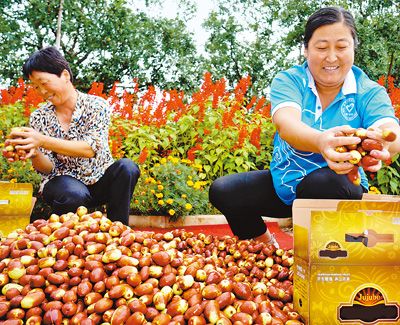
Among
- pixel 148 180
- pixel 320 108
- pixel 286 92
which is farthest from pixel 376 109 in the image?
pixel 148 180

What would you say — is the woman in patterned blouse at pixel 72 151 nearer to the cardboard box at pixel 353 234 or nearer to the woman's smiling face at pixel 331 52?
the woman's smiling face at pixel 331 52

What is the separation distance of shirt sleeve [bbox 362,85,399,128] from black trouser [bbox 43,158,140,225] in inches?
53.4

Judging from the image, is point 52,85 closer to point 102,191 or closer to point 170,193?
point 102,191

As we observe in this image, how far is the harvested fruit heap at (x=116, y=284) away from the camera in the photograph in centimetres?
147

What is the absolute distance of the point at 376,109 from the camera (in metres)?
1.96

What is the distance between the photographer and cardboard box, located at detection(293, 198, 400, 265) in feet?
4.57

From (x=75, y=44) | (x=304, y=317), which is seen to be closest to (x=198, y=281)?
(x=304, y=317)

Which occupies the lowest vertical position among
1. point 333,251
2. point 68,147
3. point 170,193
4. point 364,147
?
point 170,193

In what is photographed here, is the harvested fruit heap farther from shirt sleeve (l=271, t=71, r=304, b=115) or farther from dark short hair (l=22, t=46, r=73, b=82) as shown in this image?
dark short hair (l=22, t=46, r=73, b=82)

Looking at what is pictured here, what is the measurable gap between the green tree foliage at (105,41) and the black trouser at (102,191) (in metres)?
8.28

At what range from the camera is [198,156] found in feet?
14.6

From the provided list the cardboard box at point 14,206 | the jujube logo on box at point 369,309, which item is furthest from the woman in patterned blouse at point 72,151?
the jujube logo on box at point 369,309

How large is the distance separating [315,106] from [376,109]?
26 cm

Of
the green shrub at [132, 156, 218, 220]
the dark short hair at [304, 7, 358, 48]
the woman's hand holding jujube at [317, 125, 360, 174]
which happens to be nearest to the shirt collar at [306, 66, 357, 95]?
the dark short hair at [304, 7, 358, 48]
